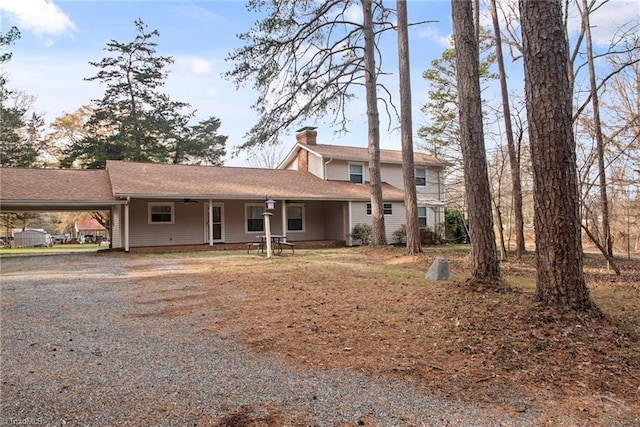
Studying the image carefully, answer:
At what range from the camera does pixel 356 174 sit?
20.6 metres

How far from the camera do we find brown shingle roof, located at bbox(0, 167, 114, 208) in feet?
42.6

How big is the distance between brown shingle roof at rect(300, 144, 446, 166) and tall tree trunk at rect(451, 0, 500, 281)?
1308 cm

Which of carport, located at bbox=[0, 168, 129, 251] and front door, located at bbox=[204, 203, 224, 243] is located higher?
carport, located at bbox=[0, 168, 129, 251]

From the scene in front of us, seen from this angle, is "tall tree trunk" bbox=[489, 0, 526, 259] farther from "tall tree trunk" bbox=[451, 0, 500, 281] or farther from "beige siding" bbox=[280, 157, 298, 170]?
"beige siding" bbox=[280, 157, 298, 170]

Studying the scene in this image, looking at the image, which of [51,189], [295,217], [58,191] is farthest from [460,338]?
[295,217]

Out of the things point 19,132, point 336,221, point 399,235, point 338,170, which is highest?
point 19,132

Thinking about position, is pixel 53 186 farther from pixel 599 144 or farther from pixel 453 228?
pixel 453 228

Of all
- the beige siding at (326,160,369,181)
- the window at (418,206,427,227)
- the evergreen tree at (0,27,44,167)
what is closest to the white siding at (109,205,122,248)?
the beige siding at (326,160,369,181)

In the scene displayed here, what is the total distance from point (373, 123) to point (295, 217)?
651 cm

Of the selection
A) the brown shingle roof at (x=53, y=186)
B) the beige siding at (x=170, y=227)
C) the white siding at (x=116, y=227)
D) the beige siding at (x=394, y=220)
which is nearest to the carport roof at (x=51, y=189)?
the brown shingle roof at (x=53, y=186)

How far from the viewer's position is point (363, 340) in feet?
12.8

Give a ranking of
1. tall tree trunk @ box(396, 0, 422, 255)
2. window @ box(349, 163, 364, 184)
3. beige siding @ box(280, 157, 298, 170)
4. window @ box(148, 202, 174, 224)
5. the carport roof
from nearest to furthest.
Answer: tall tree trunk @ box(396, 0, 422, 255), the carport roof, window @ box(148, 202, 174, 224), window @ box(349, 163, 364, 184), beige siding @ box(280, 157, 298, 170)

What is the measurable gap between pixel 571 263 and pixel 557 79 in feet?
6.40

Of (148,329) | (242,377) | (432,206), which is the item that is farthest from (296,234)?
(242,377)
